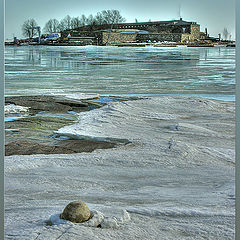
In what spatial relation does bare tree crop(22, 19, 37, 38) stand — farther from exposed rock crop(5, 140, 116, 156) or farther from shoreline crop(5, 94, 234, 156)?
exposed rock crop(5, 140, 116, 156)

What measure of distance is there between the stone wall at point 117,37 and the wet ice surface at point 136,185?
26270mm

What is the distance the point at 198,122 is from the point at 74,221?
6.85ft

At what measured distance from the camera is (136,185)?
1675mm

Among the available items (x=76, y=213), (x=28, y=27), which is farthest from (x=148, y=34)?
(x=76, y=213)

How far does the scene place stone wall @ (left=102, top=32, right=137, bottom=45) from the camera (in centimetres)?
2872

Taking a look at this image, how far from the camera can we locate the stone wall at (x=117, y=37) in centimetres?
2872

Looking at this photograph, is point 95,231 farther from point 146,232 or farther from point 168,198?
point 168,198

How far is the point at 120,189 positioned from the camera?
5.31ft

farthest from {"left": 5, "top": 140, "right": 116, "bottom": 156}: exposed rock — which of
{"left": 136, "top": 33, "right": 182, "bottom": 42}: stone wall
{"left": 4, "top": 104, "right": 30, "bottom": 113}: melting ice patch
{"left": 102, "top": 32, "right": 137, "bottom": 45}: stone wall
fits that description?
{"left": 136, "top": 33, "right": 182, "bottom": 42}: stone wall

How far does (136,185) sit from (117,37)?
98.4 ft

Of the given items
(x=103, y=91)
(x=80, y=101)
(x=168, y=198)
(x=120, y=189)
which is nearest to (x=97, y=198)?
(x=120, y=189)

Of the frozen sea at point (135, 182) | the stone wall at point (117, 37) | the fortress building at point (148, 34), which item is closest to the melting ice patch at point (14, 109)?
the frozen sea at point (135, 182)

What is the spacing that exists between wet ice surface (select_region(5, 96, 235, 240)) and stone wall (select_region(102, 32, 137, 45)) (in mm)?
26270

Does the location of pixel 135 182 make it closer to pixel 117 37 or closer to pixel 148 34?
pixel 117 37
